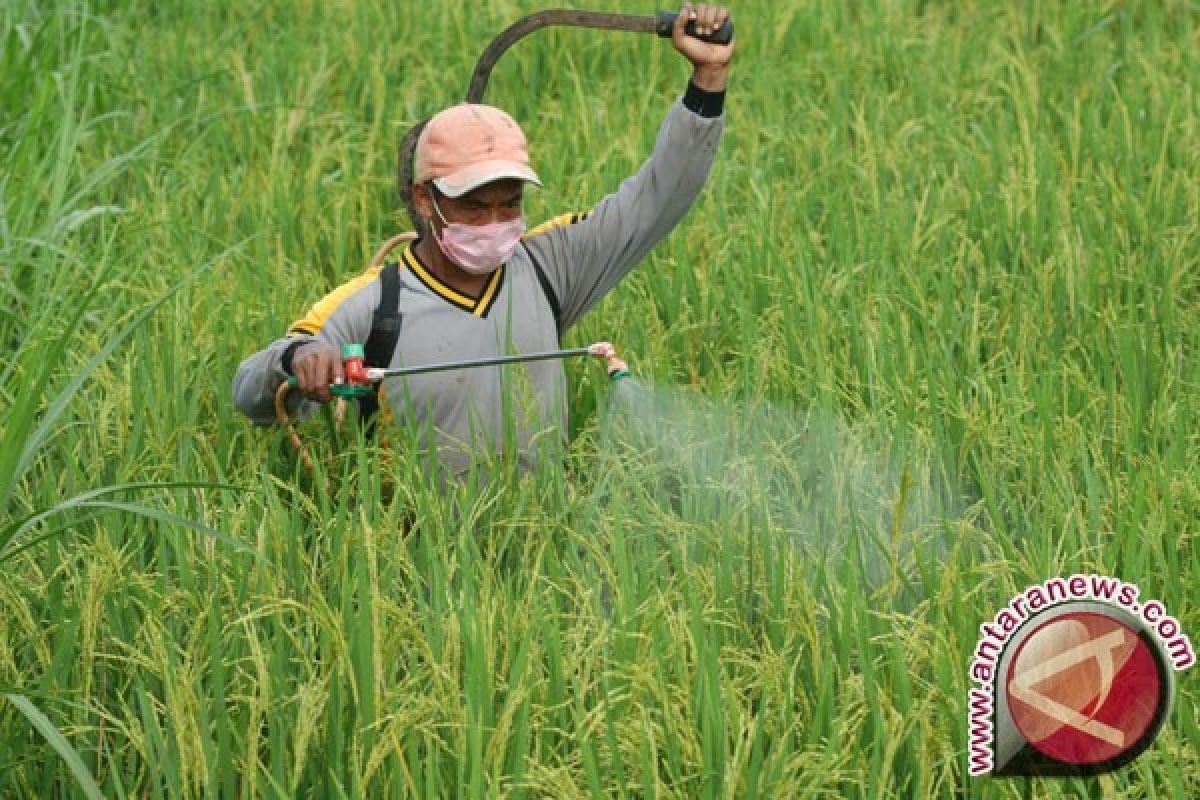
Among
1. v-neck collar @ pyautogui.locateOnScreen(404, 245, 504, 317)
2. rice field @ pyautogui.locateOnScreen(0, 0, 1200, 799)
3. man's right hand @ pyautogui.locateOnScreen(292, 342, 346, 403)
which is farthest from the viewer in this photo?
v-neck collar @ pyautogui.locateOnScreen(404, 245, 504, 317)

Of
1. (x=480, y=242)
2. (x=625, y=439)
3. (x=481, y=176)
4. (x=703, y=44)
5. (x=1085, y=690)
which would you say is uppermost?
(x=703, y=44)

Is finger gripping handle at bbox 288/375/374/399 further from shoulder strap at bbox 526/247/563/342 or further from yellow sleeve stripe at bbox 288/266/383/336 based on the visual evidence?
shoulder strap at bbox 526/247/563/342

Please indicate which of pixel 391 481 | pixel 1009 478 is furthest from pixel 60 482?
pixel 1009 478

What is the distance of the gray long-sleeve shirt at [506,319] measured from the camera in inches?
120

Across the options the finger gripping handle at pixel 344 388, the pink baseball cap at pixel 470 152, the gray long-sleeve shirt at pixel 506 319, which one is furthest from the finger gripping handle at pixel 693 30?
the finger gripping handle at pixel 344 388

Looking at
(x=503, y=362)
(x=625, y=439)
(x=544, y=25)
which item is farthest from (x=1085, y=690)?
(x=544, y=25)

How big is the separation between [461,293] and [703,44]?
0.55m

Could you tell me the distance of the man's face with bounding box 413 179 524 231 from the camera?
3.07m

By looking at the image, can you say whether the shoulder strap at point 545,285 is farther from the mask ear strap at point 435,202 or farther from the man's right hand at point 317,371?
the man's right hand at point 317,371

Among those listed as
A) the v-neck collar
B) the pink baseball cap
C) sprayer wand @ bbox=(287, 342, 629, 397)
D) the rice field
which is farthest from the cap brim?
the rice field

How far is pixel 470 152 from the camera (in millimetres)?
3082

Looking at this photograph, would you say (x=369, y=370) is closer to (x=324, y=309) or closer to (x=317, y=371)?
(x=317, y=371)

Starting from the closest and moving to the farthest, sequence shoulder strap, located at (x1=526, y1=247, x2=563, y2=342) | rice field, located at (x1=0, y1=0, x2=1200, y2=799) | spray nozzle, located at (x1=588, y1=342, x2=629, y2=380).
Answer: rice field, located at (x1=0, y1=0, x2=1200, y2=799) < spray nozzle, located at (x1=588, y1=342, x2=629, y2=380) < shoulder strap, located at (x1=526, y1=247, x2=563, y2=342)

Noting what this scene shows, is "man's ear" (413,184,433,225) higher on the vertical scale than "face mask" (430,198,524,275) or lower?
higher
